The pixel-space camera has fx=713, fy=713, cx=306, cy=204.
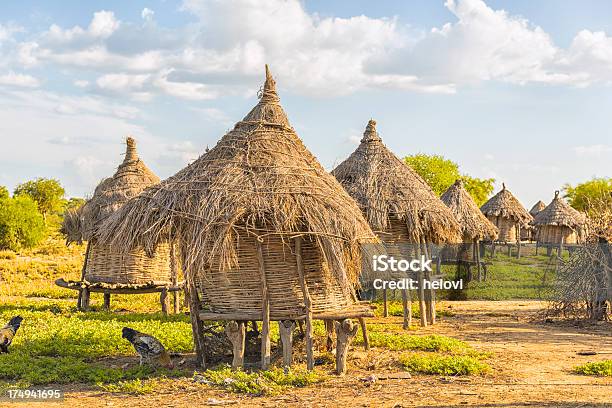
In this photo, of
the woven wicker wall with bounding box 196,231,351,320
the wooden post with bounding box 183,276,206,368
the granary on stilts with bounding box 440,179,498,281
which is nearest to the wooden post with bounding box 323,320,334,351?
the woven wicker wall with bounding box 196,231,351,320

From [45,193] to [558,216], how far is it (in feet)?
125

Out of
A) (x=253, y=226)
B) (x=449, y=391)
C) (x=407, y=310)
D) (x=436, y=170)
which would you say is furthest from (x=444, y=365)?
(x=436, y=170)

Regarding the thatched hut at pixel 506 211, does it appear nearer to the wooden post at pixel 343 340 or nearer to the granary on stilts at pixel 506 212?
the granary on stilts at pixel 506 212

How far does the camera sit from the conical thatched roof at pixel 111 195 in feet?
53.4

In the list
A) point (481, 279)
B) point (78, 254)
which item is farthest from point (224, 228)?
point (78, 254)

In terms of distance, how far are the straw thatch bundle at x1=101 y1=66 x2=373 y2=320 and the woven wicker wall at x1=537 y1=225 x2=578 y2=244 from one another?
2632 cm

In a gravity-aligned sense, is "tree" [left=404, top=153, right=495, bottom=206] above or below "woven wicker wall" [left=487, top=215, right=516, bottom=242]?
above

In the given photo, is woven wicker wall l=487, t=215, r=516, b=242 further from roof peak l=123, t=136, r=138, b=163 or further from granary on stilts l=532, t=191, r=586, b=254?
roof peak l=123, t=136, r=138, b=163

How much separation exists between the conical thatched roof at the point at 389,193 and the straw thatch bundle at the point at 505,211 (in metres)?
19.2

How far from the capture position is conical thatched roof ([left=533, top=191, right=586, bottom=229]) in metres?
32.7

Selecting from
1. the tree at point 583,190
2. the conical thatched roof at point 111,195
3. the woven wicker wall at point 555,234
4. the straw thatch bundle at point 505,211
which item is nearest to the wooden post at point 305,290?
the conical thatched roof at point 111,195

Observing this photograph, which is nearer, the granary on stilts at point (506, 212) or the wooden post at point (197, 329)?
the wooden post at point (197, 329)

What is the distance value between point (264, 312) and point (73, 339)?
4063 mm

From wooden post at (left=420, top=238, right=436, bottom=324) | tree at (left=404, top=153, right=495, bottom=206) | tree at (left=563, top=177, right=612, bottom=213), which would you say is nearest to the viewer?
wooden post at (left=420, top=238, right=436, bottom=324)
